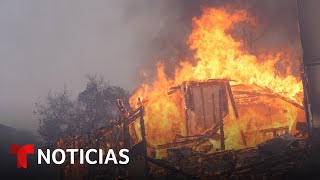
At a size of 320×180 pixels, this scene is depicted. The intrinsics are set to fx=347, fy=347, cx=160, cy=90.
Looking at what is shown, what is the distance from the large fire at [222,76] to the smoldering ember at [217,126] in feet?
0.17

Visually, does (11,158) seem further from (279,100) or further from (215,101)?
(279,100)

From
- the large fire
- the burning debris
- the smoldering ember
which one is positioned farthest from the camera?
the large fire

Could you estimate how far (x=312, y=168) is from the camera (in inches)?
500

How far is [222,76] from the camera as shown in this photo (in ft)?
68.4

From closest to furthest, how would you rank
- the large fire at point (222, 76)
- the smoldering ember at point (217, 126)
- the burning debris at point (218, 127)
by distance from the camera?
the smoldering ember at point (217, 126) < the burning debris at point (218, 127) < the large fire at point (222, 76)

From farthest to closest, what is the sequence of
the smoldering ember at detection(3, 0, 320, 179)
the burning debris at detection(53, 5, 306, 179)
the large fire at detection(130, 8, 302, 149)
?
1. the large fire at detection(130, 8, 302, 149)
2. the burning debris at detection(53, 5, 306, 179)
3. the smoldering ember at detection(3, 0, 320, 179)

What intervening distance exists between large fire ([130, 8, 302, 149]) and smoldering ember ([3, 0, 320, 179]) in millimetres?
53

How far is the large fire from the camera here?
18.1 meters

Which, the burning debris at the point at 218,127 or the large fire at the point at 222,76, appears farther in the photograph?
the large fire at the point at 222,76

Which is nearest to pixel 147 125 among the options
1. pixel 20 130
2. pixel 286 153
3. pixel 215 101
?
pixel 215 101

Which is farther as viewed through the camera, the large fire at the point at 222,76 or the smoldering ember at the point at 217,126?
the large fire at the point at 222,76

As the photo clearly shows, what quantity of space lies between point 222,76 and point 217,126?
4769mm

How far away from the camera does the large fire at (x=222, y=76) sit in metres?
18.1

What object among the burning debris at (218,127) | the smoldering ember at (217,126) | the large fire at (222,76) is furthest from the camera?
the large fire at (222,76)
